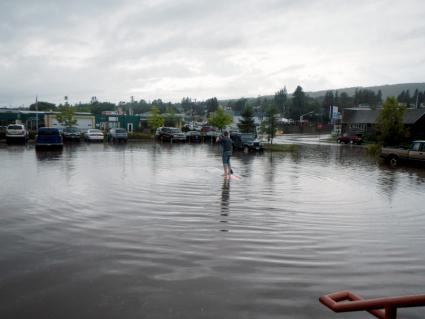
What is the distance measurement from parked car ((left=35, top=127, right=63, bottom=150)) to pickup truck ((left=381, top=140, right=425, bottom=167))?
23920mm

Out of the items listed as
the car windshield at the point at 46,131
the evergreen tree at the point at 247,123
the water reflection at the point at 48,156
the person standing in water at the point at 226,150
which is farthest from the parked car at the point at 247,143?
the evergreen tree at the point at 247,123

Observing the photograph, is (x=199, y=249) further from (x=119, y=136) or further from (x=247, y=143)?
(x=119, y=136)

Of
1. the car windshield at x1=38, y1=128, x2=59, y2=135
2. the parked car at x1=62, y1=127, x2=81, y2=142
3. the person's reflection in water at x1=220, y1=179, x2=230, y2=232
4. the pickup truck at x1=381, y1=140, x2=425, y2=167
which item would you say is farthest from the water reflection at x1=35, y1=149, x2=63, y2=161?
the pickup truck at x1=381, y1=140, x2=425, y2=167

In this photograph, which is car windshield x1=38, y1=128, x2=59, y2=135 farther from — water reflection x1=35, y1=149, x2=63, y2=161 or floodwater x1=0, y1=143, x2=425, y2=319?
floodwater x1=0, y1=143, x2=425, y2=319

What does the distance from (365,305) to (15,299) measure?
12.7 ft

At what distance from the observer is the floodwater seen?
4.43 m

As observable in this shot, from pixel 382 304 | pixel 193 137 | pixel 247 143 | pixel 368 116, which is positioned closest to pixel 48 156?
pixel 247 143

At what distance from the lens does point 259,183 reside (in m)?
13.7

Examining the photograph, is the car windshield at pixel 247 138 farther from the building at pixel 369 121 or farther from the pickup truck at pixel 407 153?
the building at pixel 369 121

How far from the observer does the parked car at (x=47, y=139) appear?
92.7 ft

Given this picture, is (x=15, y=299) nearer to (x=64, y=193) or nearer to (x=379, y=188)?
(x=64, y=193)

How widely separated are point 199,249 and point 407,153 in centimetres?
1999

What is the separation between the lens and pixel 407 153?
2220cm

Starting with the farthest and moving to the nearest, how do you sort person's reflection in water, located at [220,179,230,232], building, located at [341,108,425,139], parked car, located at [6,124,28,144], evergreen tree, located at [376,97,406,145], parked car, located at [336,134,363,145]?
building, located at [341,108,425,139] → parked car, located at [336,134,363,145] → parked car, located at [6,124,28,144] → evergreen tree, located at [376,97,406,145] → person's reflection in water, located at [220,179,230,232]
